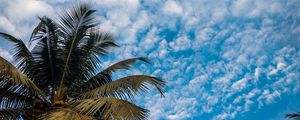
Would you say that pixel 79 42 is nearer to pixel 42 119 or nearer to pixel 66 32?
pixel 66 32

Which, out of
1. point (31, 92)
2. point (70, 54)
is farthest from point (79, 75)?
point (31, 92)

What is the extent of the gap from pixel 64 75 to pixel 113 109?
3.26 metres

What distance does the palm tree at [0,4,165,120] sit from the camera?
12094mm

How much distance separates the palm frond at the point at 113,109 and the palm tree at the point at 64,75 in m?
0.04

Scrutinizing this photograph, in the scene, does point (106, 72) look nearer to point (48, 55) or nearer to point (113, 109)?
point (48, 55)

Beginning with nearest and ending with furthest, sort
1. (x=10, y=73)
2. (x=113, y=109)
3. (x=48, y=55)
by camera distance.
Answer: (x=113, y=109) < (x=10, y=73) < (x=48, y=55)

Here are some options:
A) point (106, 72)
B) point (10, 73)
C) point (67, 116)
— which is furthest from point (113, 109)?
point (106, 72)

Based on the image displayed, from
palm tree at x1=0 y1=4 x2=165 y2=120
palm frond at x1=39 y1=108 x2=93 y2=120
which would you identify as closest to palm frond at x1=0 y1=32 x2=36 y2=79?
palm tree at x1=0 y1=4 x2=165 y2=120

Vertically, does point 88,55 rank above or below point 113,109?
above

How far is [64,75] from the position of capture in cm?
1353

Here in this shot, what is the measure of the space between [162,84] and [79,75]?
10.6 ft

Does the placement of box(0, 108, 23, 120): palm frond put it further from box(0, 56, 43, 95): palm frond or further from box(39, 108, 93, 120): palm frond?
box(39, 108, 93, 120): palm frond

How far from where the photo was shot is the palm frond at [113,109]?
10734mm

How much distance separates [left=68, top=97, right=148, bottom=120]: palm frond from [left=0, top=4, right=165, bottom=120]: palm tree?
38 mm
